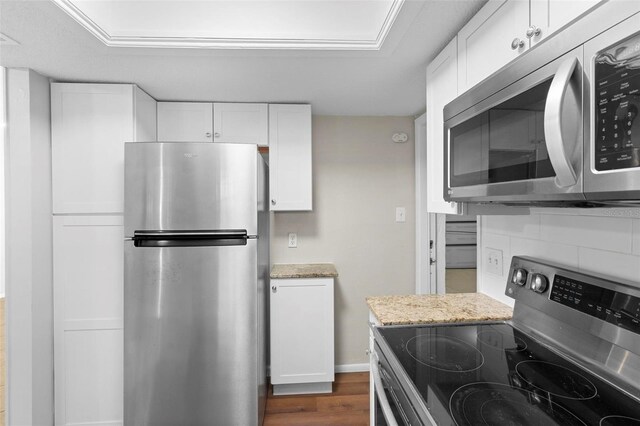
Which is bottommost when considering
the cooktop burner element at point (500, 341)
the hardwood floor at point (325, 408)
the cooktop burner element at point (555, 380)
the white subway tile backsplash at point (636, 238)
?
the hardwood floor at point (325, 408)

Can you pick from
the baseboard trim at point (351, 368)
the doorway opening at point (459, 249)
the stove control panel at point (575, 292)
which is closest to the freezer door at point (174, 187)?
the stove control panel at point (575, 292)

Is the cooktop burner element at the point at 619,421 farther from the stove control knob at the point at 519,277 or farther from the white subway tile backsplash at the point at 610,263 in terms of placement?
the stove control knob at the point at 519,277

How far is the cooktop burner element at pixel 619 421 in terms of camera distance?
0.71 metres

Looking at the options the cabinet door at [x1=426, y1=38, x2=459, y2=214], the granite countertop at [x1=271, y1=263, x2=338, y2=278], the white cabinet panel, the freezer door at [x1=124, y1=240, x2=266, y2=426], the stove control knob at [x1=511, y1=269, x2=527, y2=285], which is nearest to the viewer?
the stove control knob at [x1=511, y1=269, x2=527, y2=285]

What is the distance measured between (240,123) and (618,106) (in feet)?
6.97

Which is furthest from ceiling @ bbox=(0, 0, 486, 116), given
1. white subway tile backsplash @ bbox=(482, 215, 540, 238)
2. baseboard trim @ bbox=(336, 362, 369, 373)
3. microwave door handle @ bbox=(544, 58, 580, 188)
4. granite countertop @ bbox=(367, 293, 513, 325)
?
baseboard trim @ bbox=(336, 362, 369, 373)

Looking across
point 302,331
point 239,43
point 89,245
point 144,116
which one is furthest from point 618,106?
point 89,245

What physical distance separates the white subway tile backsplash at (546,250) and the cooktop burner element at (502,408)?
52cm

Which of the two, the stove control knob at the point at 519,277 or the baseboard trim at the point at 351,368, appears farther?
the baseboard trim at the point at 351,368

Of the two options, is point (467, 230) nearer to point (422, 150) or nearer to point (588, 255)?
point (422, 150)

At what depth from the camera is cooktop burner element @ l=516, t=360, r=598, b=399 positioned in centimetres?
83

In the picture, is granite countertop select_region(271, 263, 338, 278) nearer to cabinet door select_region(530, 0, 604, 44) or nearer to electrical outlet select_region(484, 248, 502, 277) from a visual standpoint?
electrical outlet select_region(484, 248, 502, 277)

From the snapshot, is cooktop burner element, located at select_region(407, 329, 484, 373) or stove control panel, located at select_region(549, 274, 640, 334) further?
cooktop burner element, located at select_region(407, 329, 484, 373)

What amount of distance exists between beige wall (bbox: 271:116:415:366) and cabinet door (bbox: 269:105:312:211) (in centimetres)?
31
